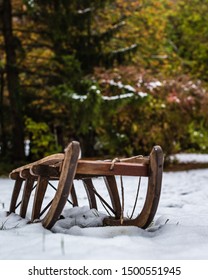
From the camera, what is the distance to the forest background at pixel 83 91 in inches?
458

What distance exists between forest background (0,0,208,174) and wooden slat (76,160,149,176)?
26.2 feet

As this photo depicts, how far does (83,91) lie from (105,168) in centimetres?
859

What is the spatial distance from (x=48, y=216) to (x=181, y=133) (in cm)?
932

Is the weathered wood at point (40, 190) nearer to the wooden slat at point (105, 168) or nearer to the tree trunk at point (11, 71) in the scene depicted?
the wooden slat at point (105, 168)

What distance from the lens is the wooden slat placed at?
10.4ft

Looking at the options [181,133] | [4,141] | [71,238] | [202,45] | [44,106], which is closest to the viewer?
[71,238]

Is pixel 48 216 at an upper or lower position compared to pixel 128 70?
lower

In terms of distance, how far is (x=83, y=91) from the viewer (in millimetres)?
11688

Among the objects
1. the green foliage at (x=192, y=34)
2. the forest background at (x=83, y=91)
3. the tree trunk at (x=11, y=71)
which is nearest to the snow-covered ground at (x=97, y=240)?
the forest background at (x=83, y=91)

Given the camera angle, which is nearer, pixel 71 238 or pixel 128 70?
pixel 71 238
